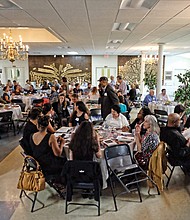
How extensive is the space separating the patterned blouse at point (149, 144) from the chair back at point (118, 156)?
295mm

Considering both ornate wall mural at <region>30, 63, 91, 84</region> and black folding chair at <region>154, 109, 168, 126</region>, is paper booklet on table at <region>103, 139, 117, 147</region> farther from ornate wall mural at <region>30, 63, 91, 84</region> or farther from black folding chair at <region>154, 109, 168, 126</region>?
ornate wall mural at <region>30, 63, 91, 84</region>

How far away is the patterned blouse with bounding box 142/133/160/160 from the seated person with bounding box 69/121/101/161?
2.96ft

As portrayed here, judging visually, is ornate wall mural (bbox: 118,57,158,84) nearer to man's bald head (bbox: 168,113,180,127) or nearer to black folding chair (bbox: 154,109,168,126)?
black folding chair (bbox: 154,109,168,126)

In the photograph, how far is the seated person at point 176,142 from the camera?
159 inches

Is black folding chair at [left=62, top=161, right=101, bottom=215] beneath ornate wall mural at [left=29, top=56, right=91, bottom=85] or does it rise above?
beneath

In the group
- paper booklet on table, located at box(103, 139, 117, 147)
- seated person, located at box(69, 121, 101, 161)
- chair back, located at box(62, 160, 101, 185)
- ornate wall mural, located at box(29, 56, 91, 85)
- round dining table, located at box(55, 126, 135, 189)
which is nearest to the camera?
chair back, located at box(62, 160, 101, 185)

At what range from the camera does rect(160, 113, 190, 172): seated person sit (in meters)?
4.05

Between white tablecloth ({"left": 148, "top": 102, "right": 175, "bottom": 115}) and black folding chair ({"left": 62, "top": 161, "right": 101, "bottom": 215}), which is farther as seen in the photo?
white tablecloth ({"left": 148, "top": 102, "right": 175, "bottom": 115})

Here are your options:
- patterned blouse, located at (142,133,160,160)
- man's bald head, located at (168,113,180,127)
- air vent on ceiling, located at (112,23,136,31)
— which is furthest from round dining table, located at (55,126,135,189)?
air vent on ceiling, located at (112,23,136,31)

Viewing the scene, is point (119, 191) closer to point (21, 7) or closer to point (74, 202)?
point (74, 202)

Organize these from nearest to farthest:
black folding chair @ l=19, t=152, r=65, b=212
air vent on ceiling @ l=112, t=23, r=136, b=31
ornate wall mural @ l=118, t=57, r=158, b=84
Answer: black folding chair @ l=19, t=152, r=65, b=212, air vent on ceiling @ l=112, t=23, r=136, b=31, ornate wall mural @ l=118, t=57, r=158, b=84

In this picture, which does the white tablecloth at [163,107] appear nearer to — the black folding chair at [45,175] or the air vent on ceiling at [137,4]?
the air vent on ceiling at [137,4]

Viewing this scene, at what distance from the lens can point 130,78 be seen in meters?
16.7

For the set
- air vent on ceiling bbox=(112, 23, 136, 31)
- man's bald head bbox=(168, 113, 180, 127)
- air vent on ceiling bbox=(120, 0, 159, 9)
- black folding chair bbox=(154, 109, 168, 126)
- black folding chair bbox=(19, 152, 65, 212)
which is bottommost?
black folding chair bbox=(19, 152, 65, 212)
